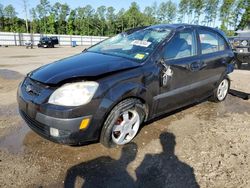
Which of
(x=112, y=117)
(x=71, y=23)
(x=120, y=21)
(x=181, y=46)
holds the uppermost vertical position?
(x=120, y=21)

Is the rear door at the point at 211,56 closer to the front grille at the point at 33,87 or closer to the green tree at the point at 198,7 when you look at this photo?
the front grille at the point at 33,87

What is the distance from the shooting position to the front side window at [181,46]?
3.69 meters

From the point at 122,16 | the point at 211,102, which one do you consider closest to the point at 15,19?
the point at 122,16

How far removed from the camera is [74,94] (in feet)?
9.10

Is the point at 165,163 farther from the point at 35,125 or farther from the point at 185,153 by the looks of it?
the point at 35,125

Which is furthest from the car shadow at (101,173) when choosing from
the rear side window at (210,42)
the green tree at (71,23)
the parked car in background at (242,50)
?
the green tree at (71,23)

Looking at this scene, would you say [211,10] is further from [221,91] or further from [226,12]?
[221,91]

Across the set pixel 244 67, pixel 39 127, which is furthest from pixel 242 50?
pixel 39 127

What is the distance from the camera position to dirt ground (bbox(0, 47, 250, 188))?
263 cm

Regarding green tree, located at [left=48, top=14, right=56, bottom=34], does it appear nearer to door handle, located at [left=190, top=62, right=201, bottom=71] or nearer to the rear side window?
the rear side window

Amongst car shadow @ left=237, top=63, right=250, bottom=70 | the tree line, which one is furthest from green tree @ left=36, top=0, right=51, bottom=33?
car shadow @ left=237, top=63, right=250, bottom=70

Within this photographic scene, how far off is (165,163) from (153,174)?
0.92 feet

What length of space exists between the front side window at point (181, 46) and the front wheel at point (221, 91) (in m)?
1.39

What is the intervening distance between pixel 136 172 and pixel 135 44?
78.7 inches
